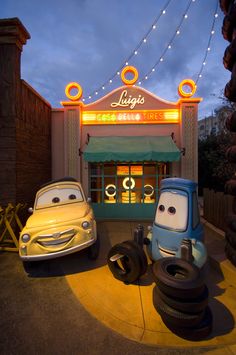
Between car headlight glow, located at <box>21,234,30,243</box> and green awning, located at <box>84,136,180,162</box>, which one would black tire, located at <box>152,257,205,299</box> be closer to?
car headlight glow, located at <box>21,234,30,243</box>

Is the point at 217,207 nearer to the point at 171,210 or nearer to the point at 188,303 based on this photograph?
the point at 171,210

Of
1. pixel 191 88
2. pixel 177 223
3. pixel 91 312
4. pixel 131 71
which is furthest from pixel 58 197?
pixel 191 88

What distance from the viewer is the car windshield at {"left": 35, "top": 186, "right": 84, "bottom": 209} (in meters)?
5.44

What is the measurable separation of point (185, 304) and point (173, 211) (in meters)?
1.78

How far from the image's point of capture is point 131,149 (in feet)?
26.5

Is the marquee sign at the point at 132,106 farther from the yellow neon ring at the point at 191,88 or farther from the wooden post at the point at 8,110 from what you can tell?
the wooden post at the point at 8,110

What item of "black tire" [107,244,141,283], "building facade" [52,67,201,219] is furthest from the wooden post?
"black tire" [107,244,141,283]

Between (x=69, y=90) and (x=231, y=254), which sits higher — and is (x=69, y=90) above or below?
above

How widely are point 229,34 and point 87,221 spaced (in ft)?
16.8

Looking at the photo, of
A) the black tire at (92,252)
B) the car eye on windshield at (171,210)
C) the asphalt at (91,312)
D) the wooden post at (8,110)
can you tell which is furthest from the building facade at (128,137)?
the car eye on windshield at (171,210)

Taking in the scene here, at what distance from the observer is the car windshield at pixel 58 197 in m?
5.44

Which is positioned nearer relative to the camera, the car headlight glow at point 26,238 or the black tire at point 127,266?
the black tire at point 127,266

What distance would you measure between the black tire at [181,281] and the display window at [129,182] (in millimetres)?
5890

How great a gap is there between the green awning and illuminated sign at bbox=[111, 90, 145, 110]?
1507mm
